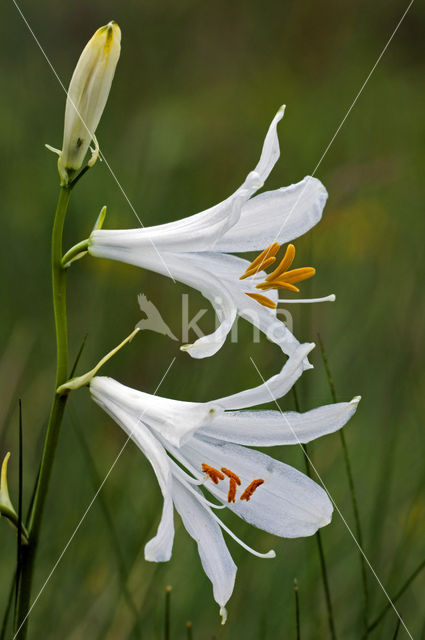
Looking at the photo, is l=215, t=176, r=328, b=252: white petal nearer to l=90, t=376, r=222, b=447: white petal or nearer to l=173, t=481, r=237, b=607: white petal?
l=90, t=376, r=222, b=447: white petal

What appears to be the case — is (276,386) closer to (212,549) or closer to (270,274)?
(270,274)

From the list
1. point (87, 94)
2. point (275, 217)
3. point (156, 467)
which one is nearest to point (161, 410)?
point (156, 467)

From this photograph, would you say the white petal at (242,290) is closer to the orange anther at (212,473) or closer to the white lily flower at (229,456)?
the white lily flower at (229,456)

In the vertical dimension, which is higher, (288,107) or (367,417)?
(288,107)

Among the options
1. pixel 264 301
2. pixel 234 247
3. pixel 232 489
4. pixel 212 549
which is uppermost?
pixel 234 247

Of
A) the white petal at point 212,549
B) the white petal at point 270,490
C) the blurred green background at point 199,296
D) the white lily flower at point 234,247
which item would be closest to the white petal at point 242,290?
the white lily flower at point 234,247

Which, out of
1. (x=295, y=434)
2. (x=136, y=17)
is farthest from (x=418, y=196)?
(x=295, y=434)

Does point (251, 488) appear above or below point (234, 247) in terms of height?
below

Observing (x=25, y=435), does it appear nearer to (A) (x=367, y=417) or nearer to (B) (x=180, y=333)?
(B) (x=180, y=333)
